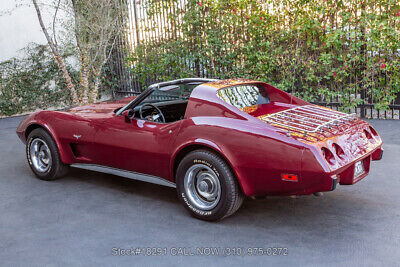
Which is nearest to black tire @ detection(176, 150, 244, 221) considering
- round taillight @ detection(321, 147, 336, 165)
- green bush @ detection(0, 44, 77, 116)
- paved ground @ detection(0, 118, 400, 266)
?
paved ground @ detection(0, 118, 400, 266)

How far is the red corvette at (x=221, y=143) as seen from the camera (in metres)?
3.69

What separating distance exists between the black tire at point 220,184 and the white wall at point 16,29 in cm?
932

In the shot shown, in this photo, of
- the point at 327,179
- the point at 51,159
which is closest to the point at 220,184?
the point at 327,179

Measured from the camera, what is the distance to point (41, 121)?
5512 millimetres

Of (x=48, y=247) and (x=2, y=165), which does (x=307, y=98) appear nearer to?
(x=2, y=165)

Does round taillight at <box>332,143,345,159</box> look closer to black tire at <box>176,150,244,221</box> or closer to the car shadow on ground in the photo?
the car shadow on ground

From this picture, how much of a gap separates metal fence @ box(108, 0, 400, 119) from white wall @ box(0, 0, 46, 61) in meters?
2.16

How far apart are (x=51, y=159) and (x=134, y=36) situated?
24.4ft

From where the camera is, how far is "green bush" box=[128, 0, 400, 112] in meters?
8.39

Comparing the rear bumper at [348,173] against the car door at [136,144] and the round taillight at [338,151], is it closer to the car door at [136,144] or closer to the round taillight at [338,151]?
the round taillight at [338,151]

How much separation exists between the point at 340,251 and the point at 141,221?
187 centimetres

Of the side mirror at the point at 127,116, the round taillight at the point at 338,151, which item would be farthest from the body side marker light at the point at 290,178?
the side mirror at the point at 127,116

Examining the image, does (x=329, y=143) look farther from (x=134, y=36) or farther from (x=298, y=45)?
(x=134, y=36)

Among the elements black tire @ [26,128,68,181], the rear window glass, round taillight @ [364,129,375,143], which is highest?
the rear window glass
